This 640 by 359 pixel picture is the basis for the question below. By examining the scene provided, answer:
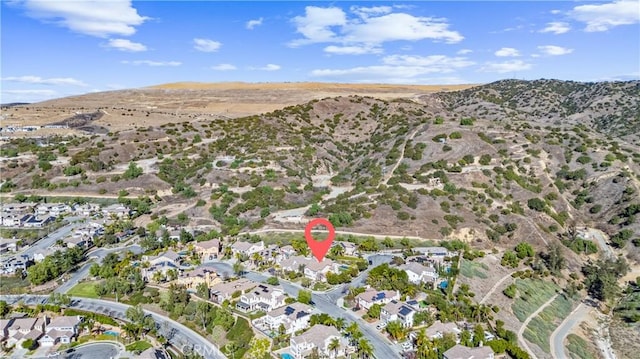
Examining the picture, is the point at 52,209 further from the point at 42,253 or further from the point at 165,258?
the point at 165,258

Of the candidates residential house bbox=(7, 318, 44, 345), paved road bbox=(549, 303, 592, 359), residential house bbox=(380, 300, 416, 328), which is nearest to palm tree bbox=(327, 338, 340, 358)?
residential house bbox=(380, 300, 416, 328)

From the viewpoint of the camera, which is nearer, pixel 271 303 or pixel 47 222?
pixel 271 303

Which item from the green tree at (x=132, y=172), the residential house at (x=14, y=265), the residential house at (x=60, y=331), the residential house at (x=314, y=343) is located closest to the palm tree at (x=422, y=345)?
the residential house at (x=314, y=343)

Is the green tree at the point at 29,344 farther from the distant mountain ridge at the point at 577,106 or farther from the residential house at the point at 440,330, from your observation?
the distant mountain ridge at the point at 577,106

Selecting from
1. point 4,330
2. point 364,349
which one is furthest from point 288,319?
point 4,330

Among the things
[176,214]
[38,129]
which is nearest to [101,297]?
[176,214]

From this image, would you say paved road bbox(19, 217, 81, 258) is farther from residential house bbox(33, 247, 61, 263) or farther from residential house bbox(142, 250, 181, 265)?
residential house bbox(142, 250, 181, 265)

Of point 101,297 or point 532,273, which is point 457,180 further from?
point 101,297
